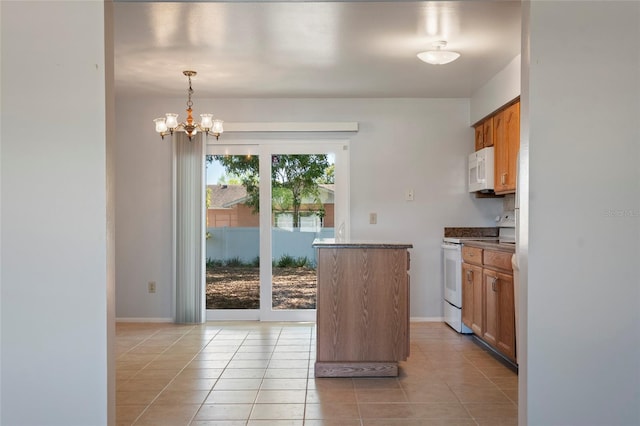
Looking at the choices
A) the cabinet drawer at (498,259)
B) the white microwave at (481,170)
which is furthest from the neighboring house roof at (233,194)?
the cabinet drawer at (498,259)

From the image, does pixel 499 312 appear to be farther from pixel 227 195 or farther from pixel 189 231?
pixel 189 231

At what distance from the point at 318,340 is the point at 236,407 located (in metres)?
0.73

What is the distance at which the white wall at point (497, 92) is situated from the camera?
4074mm

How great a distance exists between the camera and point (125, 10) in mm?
3117

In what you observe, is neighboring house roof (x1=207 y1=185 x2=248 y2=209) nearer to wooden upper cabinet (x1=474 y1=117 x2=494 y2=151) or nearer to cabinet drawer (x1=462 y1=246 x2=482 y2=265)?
cabinet drawer (x1=462 y1=246 x2=482 y2=265)

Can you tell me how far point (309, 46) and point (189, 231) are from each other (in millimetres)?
2420

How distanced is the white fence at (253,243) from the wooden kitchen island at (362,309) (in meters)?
1.98

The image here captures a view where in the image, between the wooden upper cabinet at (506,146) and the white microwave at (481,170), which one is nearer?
the wooden upper cabinet at (506,146)

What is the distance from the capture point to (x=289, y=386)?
10.7 feet

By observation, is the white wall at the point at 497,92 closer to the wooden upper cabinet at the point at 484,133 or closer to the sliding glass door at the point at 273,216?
the wooden upper cabinet at the point at 484,133
